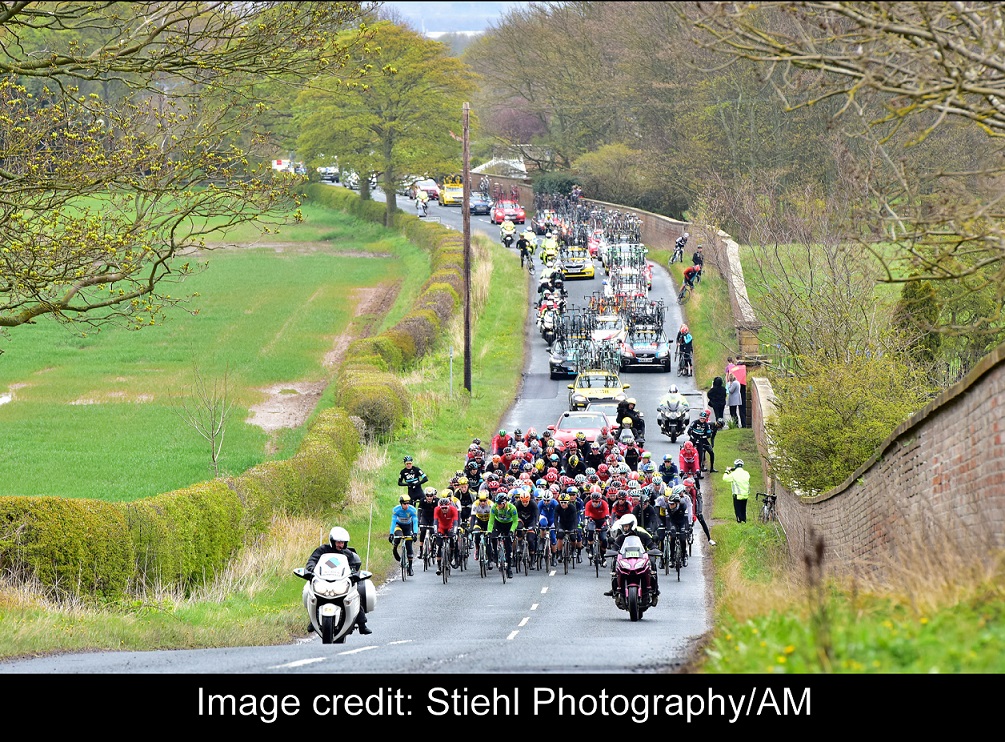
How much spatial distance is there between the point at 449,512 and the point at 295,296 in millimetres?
44138

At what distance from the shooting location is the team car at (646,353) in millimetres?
50375

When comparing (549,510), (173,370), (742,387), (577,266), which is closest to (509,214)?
(577,266)

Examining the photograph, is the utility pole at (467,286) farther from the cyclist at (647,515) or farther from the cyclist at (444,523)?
the cyclist at (647,515)

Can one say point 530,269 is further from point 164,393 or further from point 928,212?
point 928,212

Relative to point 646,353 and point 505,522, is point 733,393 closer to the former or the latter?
point 646,353

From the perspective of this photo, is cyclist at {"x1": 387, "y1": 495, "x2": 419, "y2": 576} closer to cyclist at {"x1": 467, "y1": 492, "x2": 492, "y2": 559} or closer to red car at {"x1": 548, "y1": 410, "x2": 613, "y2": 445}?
cyclist at {"x1": 467, "y1": 492, "x2": 492, "y2": 559}

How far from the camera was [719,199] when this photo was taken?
4666cm

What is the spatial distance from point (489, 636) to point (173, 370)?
33854 mm

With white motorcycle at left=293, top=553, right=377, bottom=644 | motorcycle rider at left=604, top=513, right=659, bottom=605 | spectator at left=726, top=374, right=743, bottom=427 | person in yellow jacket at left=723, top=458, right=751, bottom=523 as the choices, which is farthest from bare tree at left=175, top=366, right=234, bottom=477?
white motorcycle at left=293, top=553, right=377, bottom=644

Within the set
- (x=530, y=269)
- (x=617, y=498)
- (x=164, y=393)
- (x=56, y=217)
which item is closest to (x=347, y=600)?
(x=56, y=217)

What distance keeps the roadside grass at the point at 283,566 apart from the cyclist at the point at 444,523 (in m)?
1.19

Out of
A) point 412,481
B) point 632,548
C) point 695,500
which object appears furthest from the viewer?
point 695,500

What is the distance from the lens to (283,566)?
23.0 metres

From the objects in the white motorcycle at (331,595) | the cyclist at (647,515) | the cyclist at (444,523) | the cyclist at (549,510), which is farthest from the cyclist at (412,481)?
the white motorcycle at (331,595)
